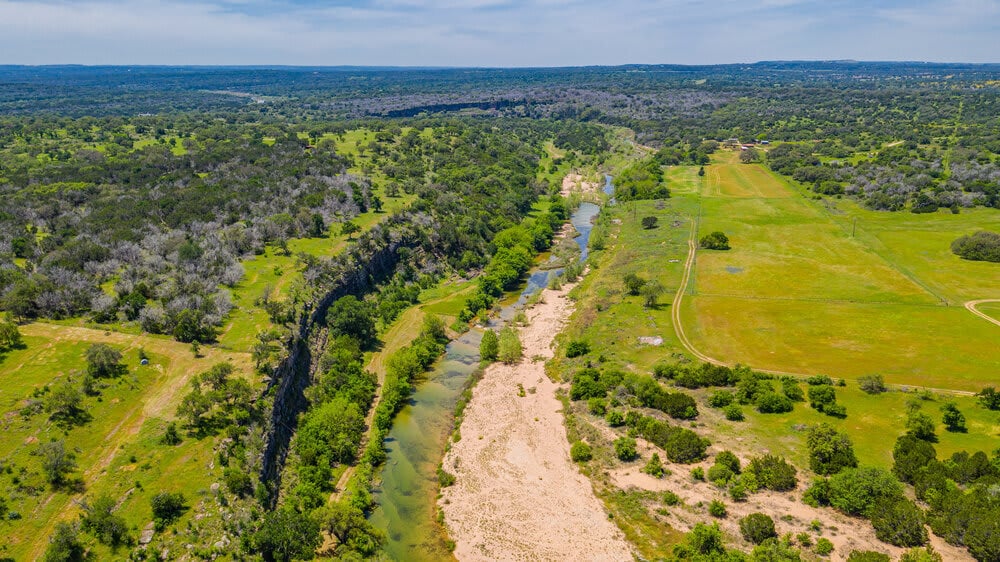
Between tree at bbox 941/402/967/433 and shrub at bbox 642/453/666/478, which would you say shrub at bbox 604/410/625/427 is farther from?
tree at bbox 941/402/967/433

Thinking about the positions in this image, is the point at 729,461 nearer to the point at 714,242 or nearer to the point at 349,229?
the point at 714,242

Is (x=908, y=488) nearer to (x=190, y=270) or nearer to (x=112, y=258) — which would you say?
(x=190, y=270)

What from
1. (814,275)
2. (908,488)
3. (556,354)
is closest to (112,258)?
(556,354)

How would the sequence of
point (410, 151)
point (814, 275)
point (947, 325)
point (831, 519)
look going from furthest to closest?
point (410, 151)
point (814, 275)
point (947, 325)
point (831, 519)

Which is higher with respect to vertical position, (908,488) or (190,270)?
(190,270)

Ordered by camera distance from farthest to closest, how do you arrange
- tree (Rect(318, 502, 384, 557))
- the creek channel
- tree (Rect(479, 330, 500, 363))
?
tree (Rect(479, 330, 500, 363)), the creek channel, tree (Rect(318, 502, 384, 557))

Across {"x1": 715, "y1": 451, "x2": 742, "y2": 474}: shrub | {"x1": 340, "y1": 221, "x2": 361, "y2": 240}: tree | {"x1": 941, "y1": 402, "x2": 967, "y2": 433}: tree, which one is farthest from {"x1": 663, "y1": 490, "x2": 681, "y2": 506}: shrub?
{"x1": 340, "y1": 221, "x2": 361, "y2": 240}: tree

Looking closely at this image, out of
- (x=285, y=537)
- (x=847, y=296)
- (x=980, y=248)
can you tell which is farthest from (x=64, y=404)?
(x=980, y=248)
